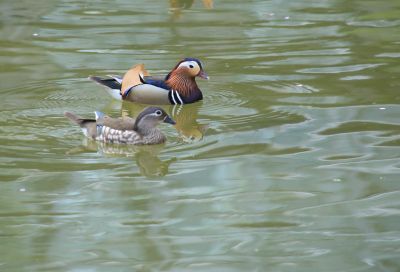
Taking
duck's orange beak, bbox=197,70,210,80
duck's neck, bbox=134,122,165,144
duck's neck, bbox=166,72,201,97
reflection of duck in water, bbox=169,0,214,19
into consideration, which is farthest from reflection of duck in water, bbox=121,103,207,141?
reflection of duck in water, bbox=169,0,214,19

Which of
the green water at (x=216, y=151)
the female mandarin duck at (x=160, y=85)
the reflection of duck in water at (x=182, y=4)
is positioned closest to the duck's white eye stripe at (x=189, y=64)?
the female mandarin duck at (x=160, y=85)

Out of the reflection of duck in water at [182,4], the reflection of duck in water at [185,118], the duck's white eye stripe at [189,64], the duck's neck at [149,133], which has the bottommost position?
the reflection of duck in water at [185,118]

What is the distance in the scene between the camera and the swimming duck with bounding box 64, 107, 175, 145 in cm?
951

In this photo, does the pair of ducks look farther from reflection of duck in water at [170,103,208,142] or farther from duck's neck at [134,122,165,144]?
duck's neck at [134,122,165,144]

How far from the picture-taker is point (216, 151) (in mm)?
9125

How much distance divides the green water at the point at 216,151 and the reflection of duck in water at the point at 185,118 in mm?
26

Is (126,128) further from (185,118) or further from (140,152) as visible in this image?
(185,118)

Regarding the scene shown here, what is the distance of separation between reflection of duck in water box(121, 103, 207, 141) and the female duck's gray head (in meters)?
0.21

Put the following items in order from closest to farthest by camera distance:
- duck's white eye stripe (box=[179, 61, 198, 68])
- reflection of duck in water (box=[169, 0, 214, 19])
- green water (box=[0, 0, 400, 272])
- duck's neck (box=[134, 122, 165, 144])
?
1. green water (box=[0, 0, 400, 272])
2. duck's neck (box=[134, 122, 165, 144])
3. duck's white eye stripe (box=[179, 61, 198, 68])
4. reflection of duck in water (box=[169, 0, 214, 19])

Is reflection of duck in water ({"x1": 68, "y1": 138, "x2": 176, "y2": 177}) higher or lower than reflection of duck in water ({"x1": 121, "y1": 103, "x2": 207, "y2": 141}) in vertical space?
higher

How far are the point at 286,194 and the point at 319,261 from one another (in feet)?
4.19

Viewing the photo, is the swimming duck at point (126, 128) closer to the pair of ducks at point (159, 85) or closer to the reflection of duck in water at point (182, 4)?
the pair of ducks at point (159, 85)

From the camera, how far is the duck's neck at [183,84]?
11.1 meters

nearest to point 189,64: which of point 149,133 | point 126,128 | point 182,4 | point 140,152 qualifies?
point 126,128
